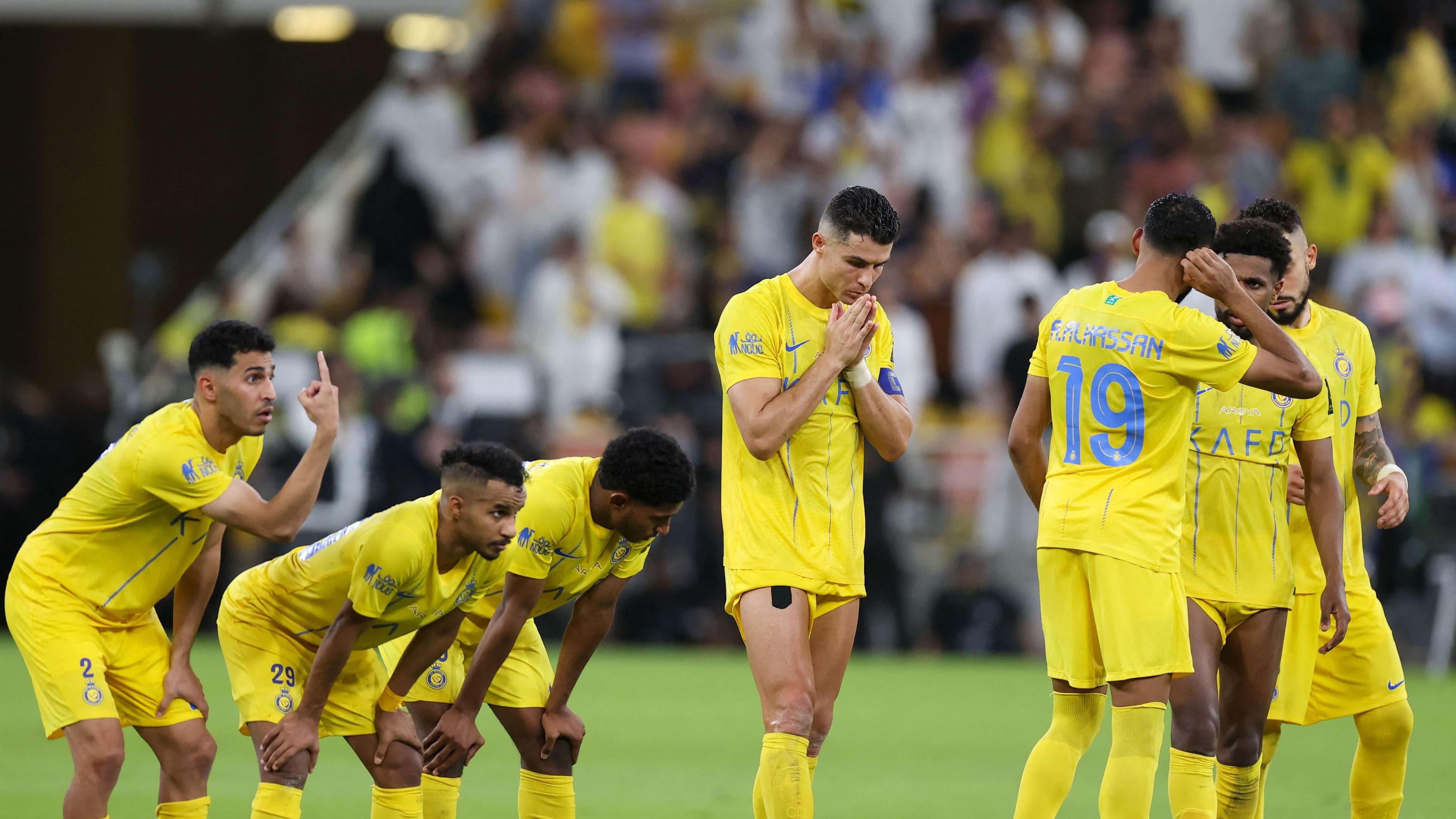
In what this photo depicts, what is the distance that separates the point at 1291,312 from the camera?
6855mm

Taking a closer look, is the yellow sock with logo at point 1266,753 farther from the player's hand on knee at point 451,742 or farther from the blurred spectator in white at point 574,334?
the blurred spectator in white at point 574,334

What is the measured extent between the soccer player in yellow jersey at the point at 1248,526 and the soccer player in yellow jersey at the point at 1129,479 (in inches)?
17.0

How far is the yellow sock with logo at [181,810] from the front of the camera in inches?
261

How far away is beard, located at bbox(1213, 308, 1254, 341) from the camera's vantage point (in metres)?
6.60

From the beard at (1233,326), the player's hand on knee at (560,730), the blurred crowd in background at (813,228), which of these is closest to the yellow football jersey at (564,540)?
the player's hand on knee at (560,730)

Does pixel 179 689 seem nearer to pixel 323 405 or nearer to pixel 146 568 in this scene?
pixel 146 568

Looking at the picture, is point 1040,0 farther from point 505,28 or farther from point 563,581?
point 563,581

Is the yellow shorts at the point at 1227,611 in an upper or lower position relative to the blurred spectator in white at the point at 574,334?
lower

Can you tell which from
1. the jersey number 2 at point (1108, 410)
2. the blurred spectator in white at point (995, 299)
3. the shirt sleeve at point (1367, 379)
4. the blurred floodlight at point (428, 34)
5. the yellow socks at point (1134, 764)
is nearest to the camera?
the yellow socks at point (1134, 764)

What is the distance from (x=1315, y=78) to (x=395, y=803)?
13589 mm

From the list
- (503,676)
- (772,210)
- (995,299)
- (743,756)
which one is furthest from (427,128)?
(503,676)

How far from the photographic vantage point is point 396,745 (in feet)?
21.8

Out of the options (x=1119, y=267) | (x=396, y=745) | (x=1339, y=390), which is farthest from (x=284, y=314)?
(x=1339, y=390)

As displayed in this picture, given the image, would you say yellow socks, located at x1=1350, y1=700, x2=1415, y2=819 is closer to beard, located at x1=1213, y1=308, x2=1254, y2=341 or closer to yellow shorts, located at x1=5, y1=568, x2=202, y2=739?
beard, located at x1=1213, y1=308, x2=1254, y2=341
